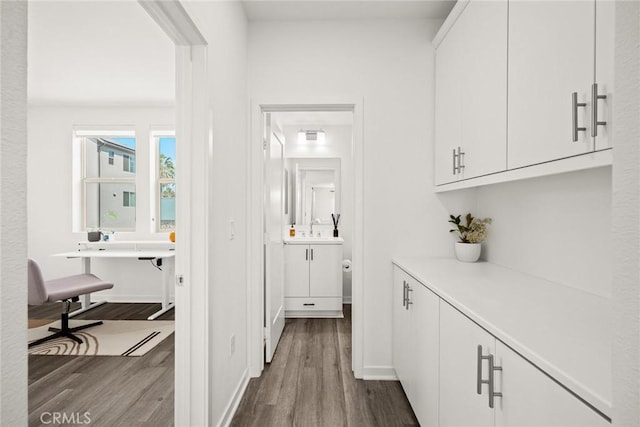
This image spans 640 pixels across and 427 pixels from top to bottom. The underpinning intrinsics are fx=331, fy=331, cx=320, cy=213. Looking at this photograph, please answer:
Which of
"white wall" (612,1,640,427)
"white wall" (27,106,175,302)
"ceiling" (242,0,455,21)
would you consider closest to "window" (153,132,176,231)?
"white wall" (27,106,175,302)

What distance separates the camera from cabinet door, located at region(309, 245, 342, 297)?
3887 millimetres

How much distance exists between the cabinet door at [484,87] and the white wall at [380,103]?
547 mm

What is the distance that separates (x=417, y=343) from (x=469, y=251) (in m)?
0.76

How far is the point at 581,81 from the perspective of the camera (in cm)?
103

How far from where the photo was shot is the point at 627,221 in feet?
1.57

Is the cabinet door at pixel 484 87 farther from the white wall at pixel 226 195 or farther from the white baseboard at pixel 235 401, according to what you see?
the white baseboard at pixel 235 401

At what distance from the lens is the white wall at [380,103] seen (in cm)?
249

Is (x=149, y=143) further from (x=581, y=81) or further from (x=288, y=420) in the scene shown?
(x=581, y=81)

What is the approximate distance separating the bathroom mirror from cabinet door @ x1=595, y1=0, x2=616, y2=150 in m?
3.54

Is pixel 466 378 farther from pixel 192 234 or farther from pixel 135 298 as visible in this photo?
pixel 135 298

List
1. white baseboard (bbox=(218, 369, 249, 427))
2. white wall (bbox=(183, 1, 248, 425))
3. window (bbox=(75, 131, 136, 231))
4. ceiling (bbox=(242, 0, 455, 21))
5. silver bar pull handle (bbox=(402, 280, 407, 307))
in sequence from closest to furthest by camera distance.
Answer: white wall (bbox=(183, 1, 248, 425))
white baseboard (bbox=(218, 369, 249, 427))
silver bar pull handle (bbox=(402, 280, 407, 307))
ceiling (bbox=(242, 0, 455, 21))
window (bbox=(75, 131, 136, 231))

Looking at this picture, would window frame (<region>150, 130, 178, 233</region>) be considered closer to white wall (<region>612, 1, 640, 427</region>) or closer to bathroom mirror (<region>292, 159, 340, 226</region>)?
bathroom mirror (<region>292, 159, 340, 226</region>)

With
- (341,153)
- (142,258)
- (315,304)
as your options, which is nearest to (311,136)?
(341,153)

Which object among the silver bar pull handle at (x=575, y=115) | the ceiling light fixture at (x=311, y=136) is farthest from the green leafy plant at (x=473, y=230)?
the ceiling light fixture at (x=311, y=136)
